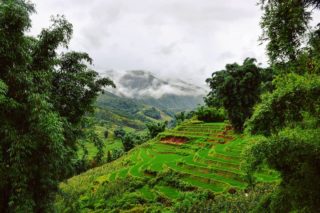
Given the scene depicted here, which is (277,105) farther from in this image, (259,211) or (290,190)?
(259,211)

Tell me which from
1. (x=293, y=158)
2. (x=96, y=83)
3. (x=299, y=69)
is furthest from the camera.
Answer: (x=96, y=83)

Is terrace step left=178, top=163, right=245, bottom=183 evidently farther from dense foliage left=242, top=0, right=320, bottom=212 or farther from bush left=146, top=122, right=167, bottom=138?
bush left=146, top=122, right=167, bottom=138

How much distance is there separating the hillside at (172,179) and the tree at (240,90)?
314cm

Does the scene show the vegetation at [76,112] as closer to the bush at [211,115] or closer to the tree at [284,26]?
the tree at [284,26]

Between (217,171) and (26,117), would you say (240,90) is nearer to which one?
(217,171)

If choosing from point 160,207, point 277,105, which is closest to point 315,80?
point 277,105

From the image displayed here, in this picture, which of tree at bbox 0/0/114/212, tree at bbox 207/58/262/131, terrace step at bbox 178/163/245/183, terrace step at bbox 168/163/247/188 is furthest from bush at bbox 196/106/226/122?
tree at bbox 0/0/114/212

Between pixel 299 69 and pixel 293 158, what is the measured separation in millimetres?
2528

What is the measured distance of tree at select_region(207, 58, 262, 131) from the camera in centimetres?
3328

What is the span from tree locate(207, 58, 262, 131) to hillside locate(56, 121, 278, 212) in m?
3.14

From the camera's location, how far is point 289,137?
25.5 feet

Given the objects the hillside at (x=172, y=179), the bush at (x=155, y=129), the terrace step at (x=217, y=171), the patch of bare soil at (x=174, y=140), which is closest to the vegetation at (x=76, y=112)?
the hillside at (x=172, y=179)

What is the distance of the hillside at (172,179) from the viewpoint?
21641 mm

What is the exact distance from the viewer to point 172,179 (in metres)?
25.4
